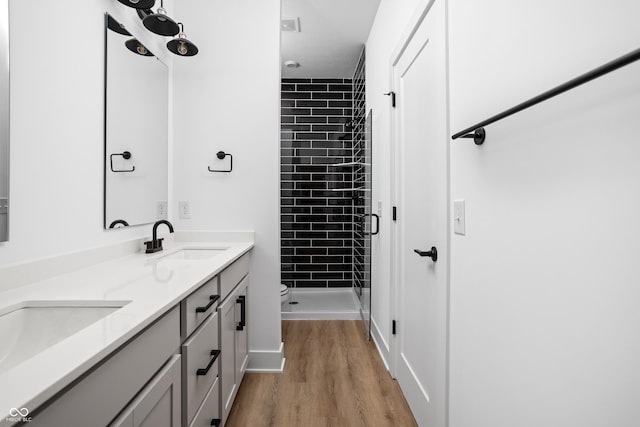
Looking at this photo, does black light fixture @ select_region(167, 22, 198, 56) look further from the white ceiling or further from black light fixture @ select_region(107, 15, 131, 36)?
the white ceiling

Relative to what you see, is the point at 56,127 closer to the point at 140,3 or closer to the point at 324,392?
the point at 140,3

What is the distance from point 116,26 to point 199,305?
146 centimetres

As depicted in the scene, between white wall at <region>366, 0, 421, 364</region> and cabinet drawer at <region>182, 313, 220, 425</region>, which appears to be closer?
cabinet drawer at <region>182, 313, 220, 425</region>

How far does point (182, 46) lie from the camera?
1829 millimetres

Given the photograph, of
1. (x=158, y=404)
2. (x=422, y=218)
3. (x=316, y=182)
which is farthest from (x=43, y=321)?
(x=316, y=182)

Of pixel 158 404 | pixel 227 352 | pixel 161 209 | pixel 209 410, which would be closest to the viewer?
pixel 158 404

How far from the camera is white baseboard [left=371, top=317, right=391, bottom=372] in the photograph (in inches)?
88.7

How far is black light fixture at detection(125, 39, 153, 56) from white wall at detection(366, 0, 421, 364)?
4.94 feet

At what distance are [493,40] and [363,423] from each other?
69.9 inches

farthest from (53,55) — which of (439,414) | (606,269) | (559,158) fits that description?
(439,414)

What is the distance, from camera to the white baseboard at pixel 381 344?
2.25 m

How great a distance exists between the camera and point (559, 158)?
72 centimetres

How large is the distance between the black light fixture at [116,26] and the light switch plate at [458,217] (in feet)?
5.89

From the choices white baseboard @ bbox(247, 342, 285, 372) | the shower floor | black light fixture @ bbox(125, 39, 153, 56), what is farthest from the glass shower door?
black light fixture @ bbox(125, 39, 153, 56)
